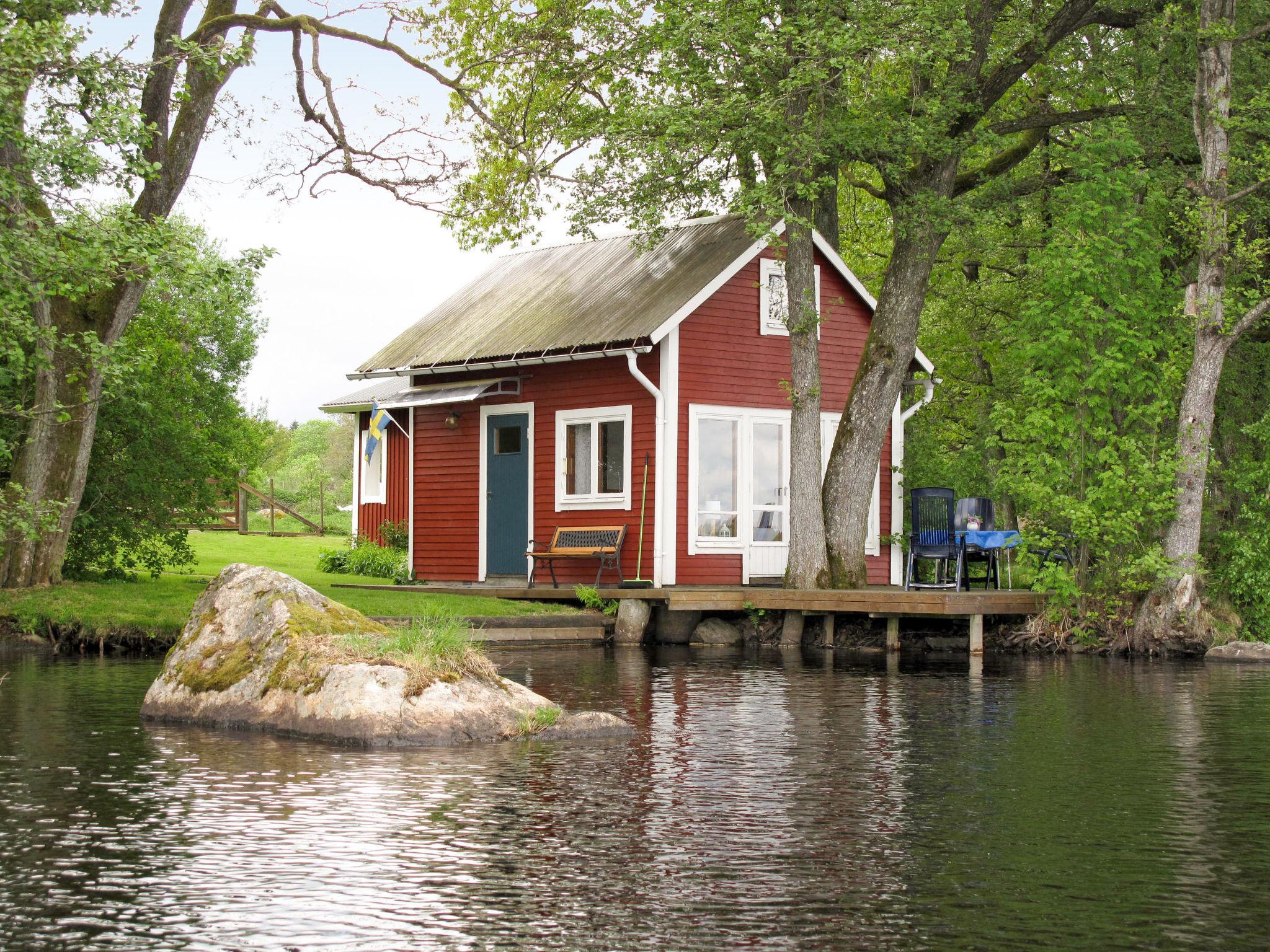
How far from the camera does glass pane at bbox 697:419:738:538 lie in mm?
21578

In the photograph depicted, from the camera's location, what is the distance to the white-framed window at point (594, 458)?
72.0 ft

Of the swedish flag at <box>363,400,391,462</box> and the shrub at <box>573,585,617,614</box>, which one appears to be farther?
the swedish flag at <box>363,400,391,462</box>

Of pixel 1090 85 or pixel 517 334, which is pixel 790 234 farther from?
pixel 1090 85

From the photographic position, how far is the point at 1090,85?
26734 millimetres

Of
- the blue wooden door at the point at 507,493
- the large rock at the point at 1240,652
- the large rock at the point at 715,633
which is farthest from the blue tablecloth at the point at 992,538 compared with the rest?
the blue wooden door at the point at 507,493

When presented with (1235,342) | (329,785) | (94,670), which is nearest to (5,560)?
(94,670)

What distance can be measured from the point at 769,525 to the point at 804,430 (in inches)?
83.1

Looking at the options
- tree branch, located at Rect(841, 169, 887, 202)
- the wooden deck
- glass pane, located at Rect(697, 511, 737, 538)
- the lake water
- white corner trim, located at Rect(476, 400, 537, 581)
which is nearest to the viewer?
the lake water

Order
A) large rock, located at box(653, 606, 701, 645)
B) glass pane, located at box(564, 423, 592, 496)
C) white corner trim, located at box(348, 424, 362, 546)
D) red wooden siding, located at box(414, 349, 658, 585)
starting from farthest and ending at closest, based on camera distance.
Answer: white corner trim, located at box(348, 424, 362, 546) → glass pane, located at box(564, 423, 592, 496) → red wooden siding, located at box(414, 349, 658, 585) → large rock, located at box(653, 606, 701, 645)

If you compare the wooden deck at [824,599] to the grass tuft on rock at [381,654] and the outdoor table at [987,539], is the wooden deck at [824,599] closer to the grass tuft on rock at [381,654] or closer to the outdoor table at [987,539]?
the outdoor table at [987,539]

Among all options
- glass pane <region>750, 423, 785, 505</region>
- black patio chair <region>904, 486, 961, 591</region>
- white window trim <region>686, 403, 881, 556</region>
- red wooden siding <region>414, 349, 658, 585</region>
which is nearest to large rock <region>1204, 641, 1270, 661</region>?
black patio chair <region>904, 486, 961, 591</region>

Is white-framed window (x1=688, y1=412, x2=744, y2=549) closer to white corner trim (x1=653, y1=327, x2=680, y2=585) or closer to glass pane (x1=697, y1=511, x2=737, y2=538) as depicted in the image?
glass pane (x1=697, y1=511, x2=737, y2=538)

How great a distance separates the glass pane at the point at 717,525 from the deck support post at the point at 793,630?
1.82m

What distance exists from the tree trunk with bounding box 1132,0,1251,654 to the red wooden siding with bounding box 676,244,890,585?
4903 millimetres
